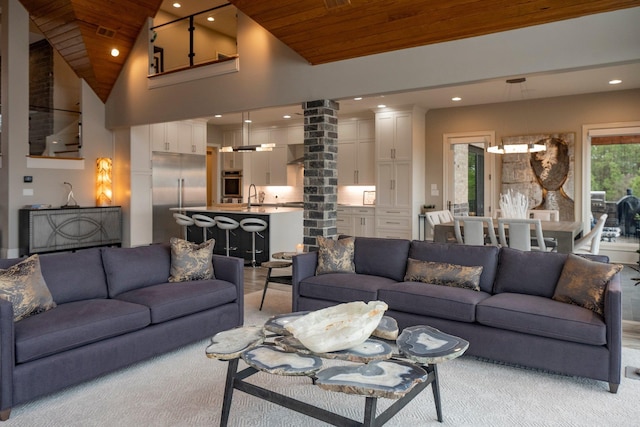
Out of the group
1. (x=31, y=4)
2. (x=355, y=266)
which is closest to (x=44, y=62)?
(x=31, y=4)

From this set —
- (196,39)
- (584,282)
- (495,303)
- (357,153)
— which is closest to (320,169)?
(495,303)

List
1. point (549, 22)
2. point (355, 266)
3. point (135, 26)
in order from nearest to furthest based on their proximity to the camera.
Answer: point (549, 22), point (355, 266), point (135, 26)

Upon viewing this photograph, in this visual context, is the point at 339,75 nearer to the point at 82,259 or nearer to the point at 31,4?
the point at 82,259

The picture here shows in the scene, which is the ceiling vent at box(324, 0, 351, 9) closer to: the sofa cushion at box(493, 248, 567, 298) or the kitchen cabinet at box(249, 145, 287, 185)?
the sofa cushion at box(493, 248, 567, 298)

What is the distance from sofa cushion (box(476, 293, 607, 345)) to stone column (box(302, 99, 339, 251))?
107 inches

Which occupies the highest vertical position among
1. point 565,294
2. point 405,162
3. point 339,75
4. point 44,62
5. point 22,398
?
point 44,62

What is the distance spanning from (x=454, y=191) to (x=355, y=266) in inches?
190

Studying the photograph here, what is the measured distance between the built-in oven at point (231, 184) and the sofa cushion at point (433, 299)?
7.84 m

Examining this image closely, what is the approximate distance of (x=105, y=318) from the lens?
3078 millimetres

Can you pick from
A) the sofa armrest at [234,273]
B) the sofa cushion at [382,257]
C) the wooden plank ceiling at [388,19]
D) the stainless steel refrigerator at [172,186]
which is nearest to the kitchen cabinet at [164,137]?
the stainless steel refrigerator at [172,186]

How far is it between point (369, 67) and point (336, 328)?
3.80 metres

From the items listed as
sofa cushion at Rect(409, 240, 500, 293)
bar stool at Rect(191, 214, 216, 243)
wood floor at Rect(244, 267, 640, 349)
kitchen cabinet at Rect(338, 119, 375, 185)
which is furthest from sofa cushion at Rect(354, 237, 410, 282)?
kitchen cabinet at Rect(338, 119, 375, 185)

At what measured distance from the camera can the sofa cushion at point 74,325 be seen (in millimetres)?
2689

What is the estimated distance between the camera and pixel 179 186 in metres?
9.68
